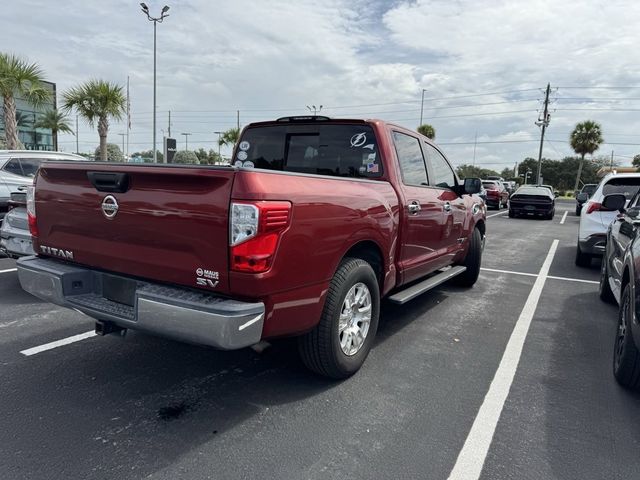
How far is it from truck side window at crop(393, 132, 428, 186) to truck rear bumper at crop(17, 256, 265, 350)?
2.25 metres

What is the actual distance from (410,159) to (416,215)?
0.60 meters

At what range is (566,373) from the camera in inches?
148

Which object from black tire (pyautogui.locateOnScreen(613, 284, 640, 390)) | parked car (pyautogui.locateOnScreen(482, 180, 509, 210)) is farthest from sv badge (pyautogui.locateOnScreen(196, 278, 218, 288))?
parked car (pyautogui.locateOnScreen(482, 180, 509, 210))

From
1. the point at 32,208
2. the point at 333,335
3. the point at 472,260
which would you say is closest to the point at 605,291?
the point at 472,260

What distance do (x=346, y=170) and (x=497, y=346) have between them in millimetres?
2104

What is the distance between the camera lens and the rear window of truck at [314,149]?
411 cm

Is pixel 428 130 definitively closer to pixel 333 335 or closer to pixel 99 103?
pixel 99 103

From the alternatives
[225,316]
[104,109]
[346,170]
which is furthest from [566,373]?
[104,109]

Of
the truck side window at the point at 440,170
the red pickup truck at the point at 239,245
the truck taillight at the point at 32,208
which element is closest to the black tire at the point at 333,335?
the red pickup truck at the point at 239,245

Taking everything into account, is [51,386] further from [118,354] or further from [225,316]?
[225,316]

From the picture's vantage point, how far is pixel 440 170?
17.4 feet

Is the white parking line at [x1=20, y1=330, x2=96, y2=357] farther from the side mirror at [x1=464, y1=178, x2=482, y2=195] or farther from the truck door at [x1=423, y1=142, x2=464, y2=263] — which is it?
the side mirror at [x1=464, y1=178, x2=482, y2=195]

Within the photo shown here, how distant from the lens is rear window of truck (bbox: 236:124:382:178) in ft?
13.5

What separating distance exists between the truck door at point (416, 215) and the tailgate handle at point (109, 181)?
2.18 m
